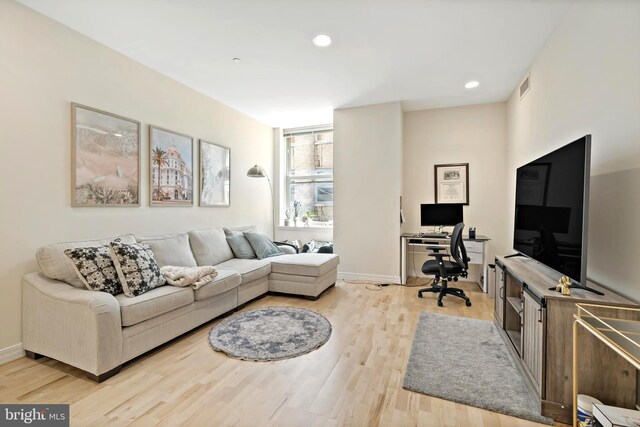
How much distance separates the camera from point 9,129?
2178 millimetres

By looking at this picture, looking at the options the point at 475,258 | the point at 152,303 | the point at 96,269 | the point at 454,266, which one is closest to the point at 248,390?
the point at 152,303

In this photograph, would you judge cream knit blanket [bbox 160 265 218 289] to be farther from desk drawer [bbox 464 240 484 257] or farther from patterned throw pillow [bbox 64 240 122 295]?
desk drawer [bbox 464 240 484 257]

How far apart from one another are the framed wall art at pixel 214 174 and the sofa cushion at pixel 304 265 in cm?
127

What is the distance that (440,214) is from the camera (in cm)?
441

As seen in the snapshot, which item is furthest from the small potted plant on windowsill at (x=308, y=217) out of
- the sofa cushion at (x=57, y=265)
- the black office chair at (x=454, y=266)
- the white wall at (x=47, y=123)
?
the sofa cushion at (x=57, y=265)

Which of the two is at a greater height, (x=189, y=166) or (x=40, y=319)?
(x=189, y=166)

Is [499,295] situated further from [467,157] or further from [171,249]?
[171,249]

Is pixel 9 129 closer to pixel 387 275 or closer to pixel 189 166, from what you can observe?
pixel 189 166

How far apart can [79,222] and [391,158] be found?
149 inches

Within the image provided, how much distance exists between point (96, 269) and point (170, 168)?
164 centimetres

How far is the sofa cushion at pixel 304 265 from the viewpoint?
3572mm

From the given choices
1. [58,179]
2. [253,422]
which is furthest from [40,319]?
[253,422]

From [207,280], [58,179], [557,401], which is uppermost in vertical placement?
[58,179]

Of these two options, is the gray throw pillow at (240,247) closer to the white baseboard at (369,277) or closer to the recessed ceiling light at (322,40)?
the white baseboard at (369,277)
